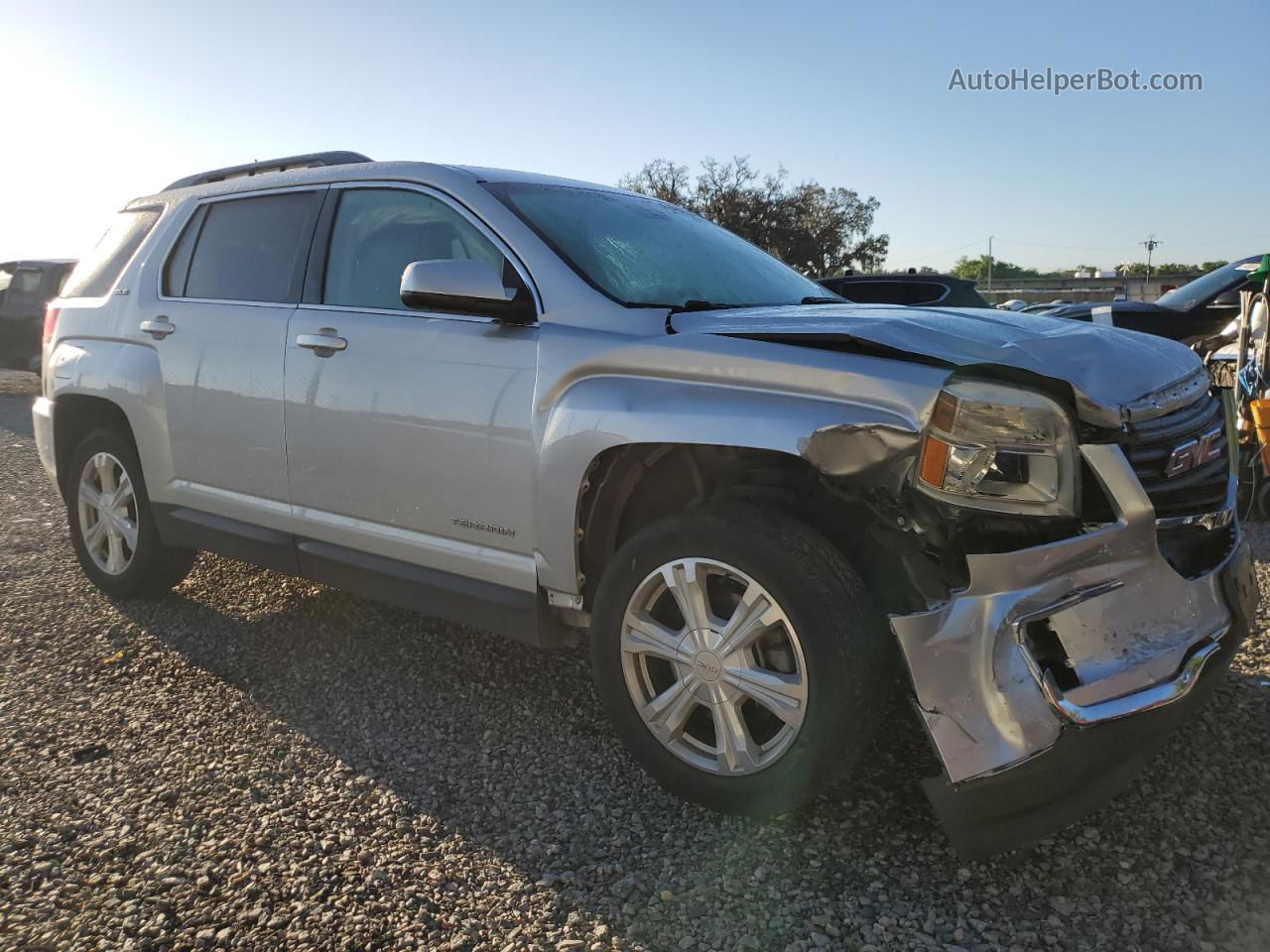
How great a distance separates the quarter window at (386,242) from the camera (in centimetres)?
327

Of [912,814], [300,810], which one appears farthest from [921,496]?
[300,810]

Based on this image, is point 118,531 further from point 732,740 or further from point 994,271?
point 994,271

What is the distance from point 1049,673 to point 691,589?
0.89 meters

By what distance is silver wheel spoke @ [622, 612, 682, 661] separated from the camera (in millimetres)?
2590

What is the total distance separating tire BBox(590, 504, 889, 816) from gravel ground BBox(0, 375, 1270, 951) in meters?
0.20

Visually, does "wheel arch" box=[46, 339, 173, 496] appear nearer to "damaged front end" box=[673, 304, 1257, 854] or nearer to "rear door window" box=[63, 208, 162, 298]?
"rear door window" box=[63, 208, 162, 298]

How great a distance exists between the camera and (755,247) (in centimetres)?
405

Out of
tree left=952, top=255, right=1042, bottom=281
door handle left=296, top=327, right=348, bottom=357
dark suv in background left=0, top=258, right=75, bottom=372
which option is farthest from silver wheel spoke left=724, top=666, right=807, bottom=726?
tree left=952, top=255, right=1042, bottom=281

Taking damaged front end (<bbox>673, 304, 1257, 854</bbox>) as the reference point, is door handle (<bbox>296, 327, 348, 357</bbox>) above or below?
above

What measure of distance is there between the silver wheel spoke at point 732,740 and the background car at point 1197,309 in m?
6.25

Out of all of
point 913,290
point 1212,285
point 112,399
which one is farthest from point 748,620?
point 1212,285

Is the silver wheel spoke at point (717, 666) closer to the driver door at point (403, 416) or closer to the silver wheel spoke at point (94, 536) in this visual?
the driver door at point (403, 416)

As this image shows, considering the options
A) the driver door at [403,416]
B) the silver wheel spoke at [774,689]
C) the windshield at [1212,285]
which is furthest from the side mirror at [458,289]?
the windshield at [1212,285]

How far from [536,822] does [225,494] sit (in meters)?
2.06
